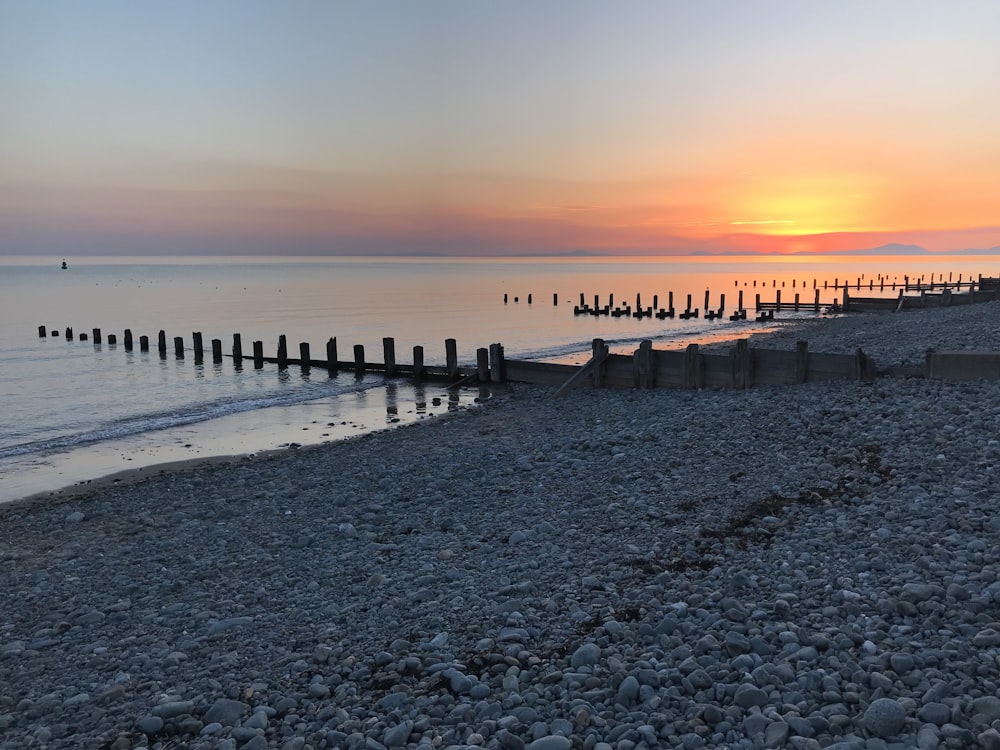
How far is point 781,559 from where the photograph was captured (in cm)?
669

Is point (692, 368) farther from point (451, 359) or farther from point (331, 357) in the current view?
point (331, 357)

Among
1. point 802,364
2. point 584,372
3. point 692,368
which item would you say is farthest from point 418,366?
point 802,364

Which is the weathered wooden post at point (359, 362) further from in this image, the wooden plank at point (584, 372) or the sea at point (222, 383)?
the wooden plank at point (584, 372)

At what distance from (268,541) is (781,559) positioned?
6.35 metres

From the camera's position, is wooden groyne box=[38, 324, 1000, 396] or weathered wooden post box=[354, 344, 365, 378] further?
weathered wooden post box=[354, 344, 365, 378]

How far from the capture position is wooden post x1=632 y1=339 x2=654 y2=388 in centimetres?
1786

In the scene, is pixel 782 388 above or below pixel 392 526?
above

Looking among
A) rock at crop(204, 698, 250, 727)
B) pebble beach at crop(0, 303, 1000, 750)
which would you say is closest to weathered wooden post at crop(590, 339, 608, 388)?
pebble beach at crop(0, 303, 1000, 750)

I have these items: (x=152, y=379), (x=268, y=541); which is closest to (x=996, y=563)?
(x=268, y=541)

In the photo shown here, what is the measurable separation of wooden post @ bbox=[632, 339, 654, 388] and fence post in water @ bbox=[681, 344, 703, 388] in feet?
3.20

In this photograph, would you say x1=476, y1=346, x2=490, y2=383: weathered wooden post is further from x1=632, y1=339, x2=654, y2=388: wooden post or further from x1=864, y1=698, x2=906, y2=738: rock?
x1=864, y1=698, x2=906, y2=738: rock

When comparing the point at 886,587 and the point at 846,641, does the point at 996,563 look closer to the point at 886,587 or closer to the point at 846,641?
the point at 886,587

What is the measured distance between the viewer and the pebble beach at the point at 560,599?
4656 mm

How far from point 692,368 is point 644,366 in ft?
4.30
